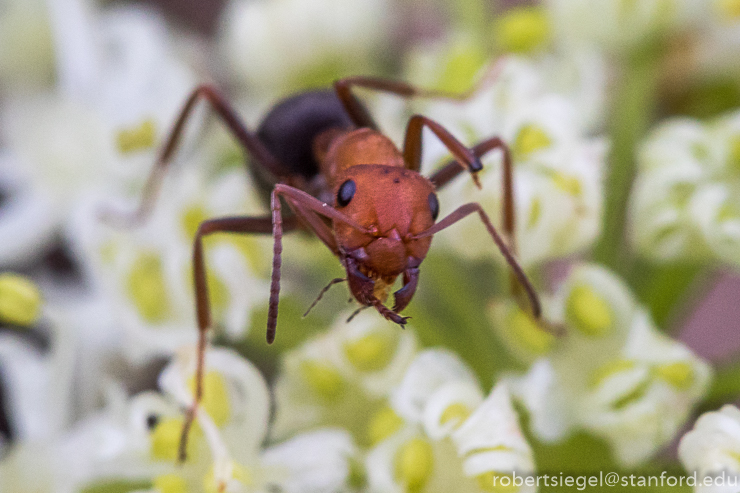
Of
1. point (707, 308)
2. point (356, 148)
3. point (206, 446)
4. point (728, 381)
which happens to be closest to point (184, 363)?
point (206, 446)

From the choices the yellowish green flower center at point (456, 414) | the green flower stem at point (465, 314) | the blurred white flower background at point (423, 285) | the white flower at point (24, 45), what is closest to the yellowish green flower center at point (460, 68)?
the blurred white flower background at point (423, 285)

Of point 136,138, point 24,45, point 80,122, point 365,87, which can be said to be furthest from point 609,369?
point 24,45

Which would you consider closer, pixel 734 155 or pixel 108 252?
pixel 734 155

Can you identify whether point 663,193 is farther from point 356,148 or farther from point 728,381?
point 356,148

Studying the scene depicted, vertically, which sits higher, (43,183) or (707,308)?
(43,183)

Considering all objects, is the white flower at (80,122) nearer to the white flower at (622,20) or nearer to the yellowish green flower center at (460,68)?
the yellowish green flower center at (460,68)

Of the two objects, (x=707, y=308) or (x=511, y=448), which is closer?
(x=511, y=448)

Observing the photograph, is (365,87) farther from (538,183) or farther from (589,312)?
(589,312)
